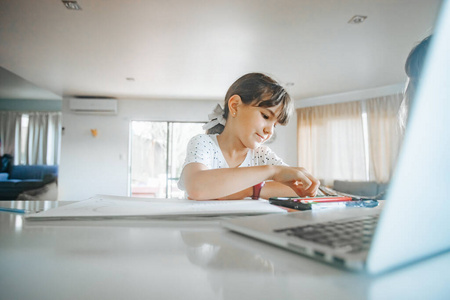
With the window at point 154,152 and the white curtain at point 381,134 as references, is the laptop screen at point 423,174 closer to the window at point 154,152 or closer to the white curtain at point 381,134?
the white curtain at point 381,134

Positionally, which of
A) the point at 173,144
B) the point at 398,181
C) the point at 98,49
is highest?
the point at 98,49

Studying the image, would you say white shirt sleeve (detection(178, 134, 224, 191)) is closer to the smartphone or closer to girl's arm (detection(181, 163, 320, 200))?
girl's arm (detection(181, 163, 320, 200))

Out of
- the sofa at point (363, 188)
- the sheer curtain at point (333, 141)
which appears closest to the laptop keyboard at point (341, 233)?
the sofa at point (363, 188)

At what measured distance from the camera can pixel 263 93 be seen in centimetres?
99

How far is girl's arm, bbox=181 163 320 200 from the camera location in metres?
0.71

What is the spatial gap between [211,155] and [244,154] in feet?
0.68

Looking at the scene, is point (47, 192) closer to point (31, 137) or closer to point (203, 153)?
point (31, 137)

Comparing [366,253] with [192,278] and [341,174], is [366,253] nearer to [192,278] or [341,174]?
[192,278]

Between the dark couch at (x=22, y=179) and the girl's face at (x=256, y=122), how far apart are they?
5269 millimetres

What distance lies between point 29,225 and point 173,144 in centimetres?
500

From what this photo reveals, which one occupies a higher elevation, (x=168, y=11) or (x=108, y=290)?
→ (x=168, y=11)

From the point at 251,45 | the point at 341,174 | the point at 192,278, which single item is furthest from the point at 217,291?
the point at 341,174

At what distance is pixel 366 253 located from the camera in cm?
22

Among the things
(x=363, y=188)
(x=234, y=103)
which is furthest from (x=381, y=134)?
(x=234, y=103)
